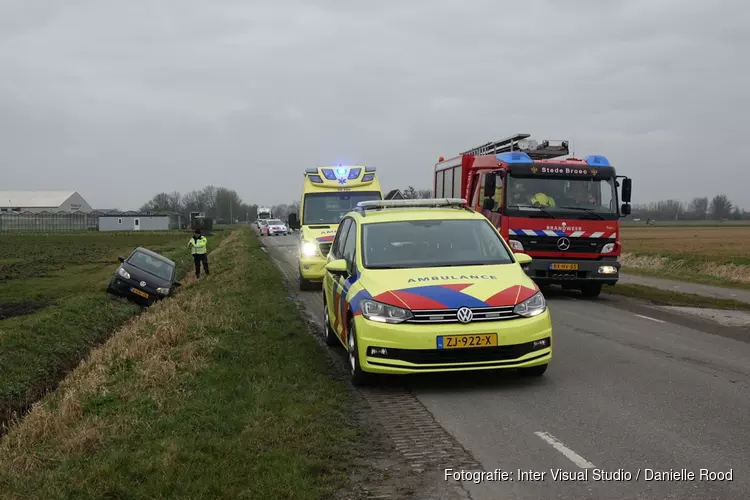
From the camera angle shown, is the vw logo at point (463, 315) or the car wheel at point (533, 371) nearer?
the vw logo at point (463, 315)

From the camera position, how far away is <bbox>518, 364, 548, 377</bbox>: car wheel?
7.33 metres

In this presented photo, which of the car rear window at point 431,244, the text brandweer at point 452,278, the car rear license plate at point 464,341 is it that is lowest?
the car rear license plate at point 464,341

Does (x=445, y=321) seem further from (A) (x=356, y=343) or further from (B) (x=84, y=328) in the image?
(B) (x=84, y=328)

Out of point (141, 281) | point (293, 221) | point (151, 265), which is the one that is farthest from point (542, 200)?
point (151, 265)

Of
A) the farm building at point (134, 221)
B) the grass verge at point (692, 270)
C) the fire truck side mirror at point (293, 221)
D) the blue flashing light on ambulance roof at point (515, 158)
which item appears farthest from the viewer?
the farm building at point (134, 221)

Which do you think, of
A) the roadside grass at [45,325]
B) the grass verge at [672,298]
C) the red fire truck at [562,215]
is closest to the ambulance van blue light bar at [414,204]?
the roadside grass at [45,325]

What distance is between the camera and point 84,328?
1501cm

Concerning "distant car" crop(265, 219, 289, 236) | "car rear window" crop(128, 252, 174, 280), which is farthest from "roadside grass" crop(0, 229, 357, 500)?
"distant car" crop(265, 219, 289, 236)

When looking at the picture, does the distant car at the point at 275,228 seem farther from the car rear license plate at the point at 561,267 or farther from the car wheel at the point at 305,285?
the car rear license plate at the point at 561,267

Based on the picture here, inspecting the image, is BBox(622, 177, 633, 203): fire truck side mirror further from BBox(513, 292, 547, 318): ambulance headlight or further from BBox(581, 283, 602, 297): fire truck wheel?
BBox(513, 292, 547, 318): ambulance headlight

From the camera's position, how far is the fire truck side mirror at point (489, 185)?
15352 mm

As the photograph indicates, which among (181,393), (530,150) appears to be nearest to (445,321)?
(181,393)

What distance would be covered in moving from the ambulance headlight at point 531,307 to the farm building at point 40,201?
452ft

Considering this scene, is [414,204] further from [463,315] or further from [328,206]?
[328,206]
